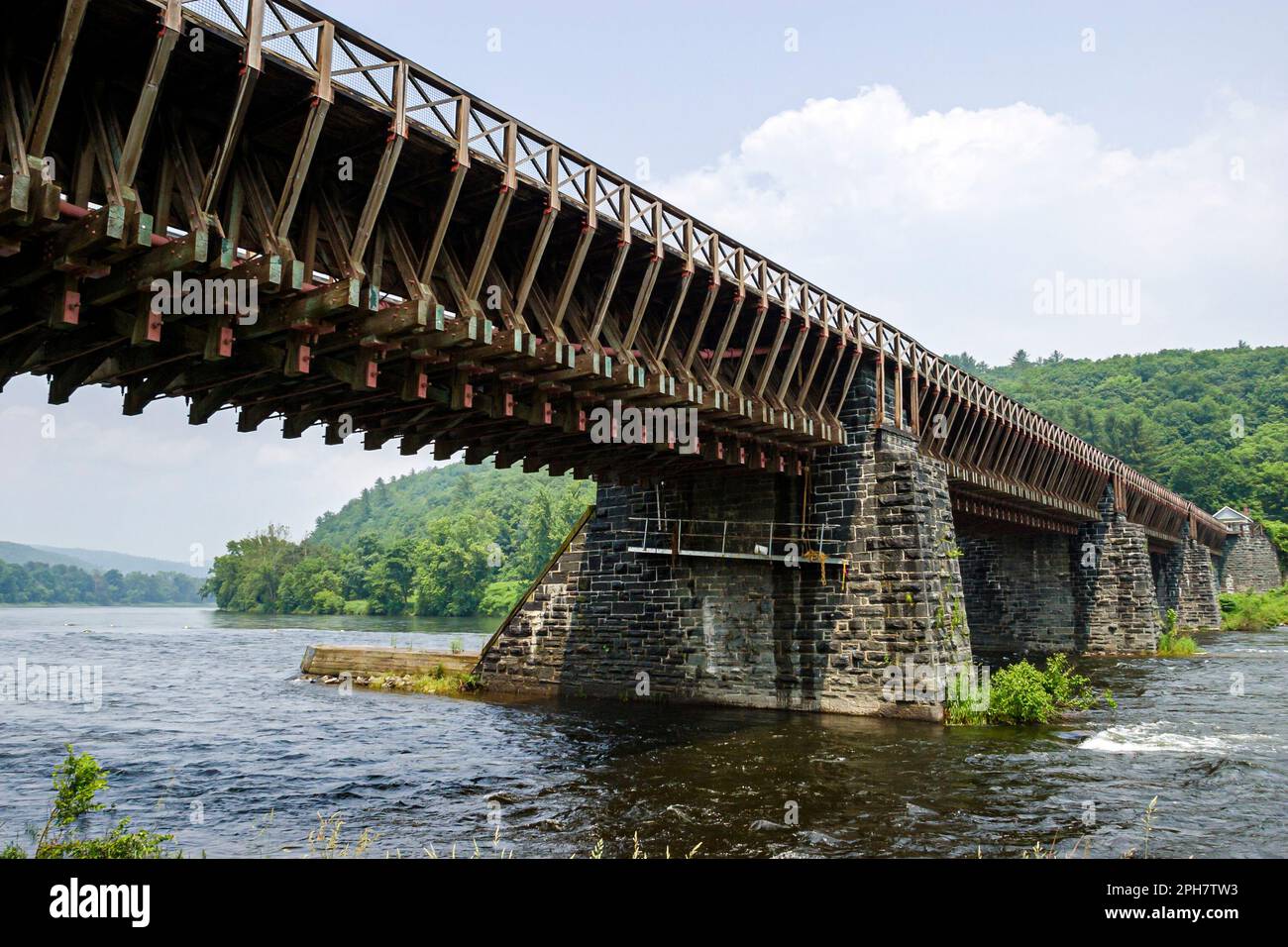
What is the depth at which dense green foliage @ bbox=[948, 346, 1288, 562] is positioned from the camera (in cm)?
10050

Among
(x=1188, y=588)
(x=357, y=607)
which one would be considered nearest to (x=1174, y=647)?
(x=1188, y=588)

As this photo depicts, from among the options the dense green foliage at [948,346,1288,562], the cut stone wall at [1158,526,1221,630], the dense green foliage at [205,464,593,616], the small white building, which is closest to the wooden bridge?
the cut stone wall at [1158,526,1221,630]

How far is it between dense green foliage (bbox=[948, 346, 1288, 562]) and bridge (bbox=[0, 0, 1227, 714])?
8001cm

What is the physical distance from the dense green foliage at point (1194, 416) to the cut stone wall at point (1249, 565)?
2034 mm

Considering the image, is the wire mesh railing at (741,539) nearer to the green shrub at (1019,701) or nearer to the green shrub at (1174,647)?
the green shrub at (1019,701)

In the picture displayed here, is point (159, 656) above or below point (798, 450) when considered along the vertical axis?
below

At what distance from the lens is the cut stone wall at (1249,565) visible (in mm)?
80438

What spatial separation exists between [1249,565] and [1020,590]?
49.8m

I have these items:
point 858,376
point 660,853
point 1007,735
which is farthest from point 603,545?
point 660,853

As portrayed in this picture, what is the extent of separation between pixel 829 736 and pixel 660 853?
9113mm

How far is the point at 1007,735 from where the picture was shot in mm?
19562

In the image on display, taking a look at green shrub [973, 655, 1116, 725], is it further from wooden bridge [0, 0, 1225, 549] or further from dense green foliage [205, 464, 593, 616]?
dense green foliage [205, 464, 593, 616]

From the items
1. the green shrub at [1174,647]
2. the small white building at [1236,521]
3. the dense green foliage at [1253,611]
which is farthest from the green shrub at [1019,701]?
the small white building at [1236,521]
